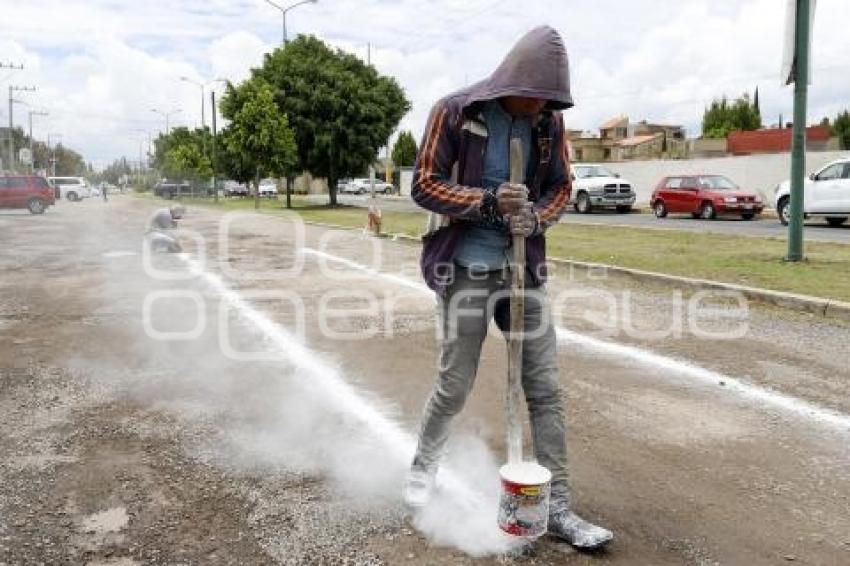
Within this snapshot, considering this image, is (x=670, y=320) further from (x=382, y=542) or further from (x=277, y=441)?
(x=382, y=542)

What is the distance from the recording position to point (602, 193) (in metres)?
29.1

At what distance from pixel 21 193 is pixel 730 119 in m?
68.3

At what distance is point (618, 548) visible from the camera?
2982mm

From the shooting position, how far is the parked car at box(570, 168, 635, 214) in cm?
2908

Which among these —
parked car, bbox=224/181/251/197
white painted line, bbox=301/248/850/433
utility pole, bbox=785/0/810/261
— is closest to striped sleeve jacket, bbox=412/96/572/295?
white painted line, bbox=301/248/850/433

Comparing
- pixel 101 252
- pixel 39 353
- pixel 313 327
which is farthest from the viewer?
pixel 101 252

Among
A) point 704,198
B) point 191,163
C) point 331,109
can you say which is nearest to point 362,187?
point 191,163

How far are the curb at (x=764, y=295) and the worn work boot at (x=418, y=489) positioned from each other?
5.81m

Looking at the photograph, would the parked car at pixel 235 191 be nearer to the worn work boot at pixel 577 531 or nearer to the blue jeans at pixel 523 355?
the blue jeans at pixel 523 355

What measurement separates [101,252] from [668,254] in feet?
35.3

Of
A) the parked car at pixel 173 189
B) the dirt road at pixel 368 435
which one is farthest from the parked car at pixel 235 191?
the dirt road at pixel 368 435

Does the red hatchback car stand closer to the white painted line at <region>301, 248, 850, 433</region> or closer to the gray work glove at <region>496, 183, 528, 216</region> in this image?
the white painted line at <region>301, 248, 850, 433</region>

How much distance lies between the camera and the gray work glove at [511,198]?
9.20 ft

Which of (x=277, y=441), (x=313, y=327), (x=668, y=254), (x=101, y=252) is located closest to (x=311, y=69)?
(x=101, y=252)
